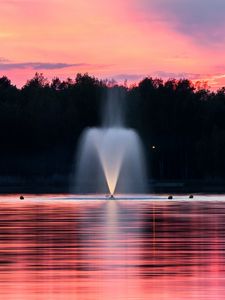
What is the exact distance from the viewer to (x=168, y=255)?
3312cm

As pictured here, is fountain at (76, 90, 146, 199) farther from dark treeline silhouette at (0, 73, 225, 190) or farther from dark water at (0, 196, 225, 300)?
dark water at (0, 196, 225, 300)

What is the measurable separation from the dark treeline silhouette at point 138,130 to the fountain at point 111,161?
7.73ft

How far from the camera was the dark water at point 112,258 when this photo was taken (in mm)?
25062

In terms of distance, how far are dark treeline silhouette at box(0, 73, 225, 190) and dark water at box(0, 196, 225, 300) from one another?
11384 centimetres

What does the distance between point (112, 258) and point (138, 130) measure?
145 meters

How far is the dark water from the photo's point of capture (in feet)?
82.2

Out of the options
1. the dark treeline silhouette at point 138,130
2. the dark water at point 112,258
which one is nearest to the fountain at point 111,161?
the dark treeline silhouette at point 138,130

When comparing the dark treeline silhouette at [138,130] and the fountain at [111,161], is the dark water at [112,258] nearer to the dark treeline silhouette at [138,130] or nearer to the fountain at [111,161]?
the fountain at [111,161]

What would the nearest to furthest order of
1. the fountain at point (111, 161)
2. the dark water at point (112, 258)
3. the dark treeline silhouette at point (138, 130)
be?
the dark water at point (112, 258) < the fountain at point (111, 161) < the dark treeline silhouette at point (138, 130)

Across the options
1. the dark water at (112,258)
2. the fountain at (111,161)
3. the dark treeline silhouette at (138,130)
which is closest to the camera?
the dark water at (112,258)

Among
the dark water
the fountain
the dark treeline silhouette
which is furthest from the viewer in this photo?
the dark treeline silhouette

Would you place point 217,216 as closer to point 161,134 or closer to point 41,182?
point 41,182

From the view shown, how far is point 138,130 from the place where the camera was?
581 ft

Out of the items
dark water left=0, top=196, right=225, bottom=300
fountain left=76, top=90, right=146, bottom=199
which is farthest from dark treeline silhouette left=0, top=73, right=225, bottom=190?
dark water left=0, top=196, right=225, bottom=300
